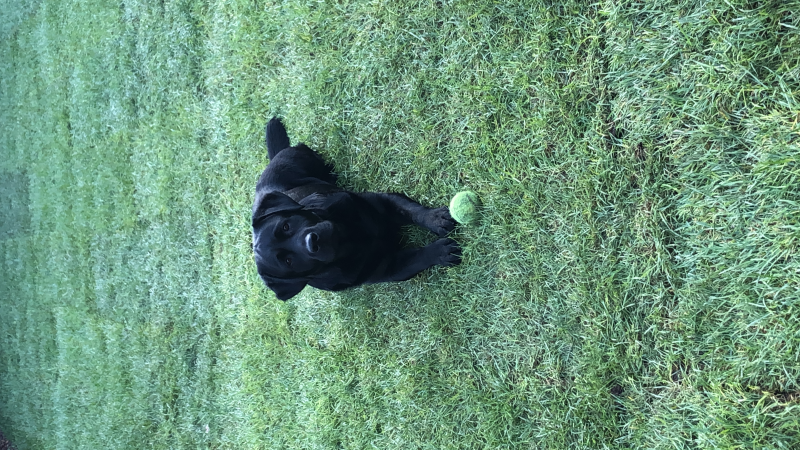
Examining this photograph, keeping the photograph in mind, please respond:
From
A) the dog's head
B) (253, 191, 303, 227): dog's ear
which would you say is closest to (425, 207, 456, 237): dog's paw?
the dog's head

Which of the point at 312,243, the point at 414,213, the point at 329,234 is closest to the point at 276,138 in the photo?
the point at 414,213

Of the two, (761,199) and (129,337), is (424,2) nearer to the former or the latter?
(761,199)

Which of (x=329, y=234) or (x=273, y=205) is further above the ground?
(x=273, y=205)

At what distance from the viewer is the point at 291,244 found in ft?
8.77

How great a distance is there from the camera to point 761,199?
7.09 ft

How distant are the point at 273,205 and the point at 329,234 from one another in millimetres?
479

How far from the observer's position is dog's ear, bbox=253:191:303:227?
2.82 metres

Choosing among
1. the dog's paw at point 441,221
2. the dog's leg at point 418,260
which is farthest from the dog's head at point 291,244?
the dog's paw at point 441,221

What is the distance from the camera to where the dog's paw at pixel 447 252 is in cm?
306

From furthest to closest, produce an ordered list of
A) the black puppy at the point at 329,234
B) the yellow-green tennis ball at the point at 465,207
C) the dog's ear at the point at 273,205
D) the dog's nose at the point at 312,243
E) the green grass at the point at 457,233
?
1. the yellow-green tennis ball at the point at 465,207
2. the dog's ear at the point at 273,205
3. the black puppy at the point at 329,234
4. the dog's nose at the point at 312,243
5. the green grass at the point at 457,233

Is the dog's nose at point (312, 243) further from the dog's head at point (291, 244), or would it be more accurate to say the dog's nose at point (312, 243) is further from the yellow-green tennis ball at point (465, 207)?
the yellow-green tennis ball at point (465, 207)

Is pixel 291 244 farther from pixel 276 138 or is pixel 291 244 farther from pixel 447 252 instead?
pixel 276 138

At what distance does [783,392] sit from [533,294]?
1176mm

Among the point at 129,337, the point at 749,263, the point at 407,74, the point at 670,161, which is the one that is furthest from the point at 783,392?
the point at 129,337
